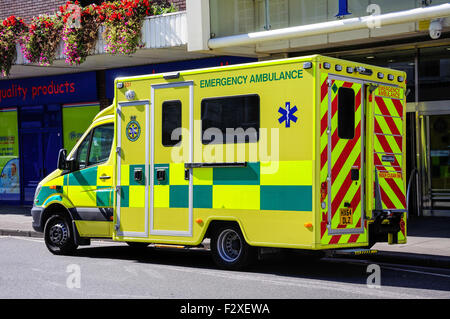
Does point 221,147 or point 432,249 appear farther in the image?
point 432,249

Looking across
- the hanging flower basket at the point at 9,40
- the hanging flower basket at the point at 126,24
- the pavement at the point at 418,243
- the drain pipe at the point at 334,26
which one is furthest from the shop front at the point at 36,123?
the drain pipe at the point at 334,26

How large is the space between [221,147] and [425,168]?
6835 mm

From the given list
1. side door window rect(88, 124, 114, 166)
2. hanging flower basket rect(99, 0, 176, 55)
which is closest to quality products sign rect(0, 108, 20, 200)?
hanging flower basket rect(99, 0, 176, 55)

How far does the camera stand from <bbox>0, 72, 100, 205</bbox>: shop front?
2095 cm

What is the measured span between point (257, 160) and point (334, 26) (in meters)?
5.03

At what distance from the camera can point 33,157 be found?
22.4 metres

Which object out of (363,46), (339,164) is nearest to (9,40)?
(363,46)

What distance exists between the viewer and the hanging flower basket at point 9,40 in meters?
18.9

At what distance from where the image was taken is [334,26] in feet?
44.7

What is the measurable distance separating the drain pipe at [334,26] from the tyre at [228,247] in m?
5.30

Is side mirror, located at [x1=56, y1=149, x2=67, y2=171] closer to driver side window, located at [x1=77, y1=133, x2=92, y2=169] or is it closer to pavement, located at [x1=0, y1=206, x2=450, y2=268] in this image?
driver side window, located at [x1=77, y1=133, x2=92, y2=169]

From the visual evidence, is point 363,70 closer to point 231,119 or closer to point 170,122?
point 231,119
